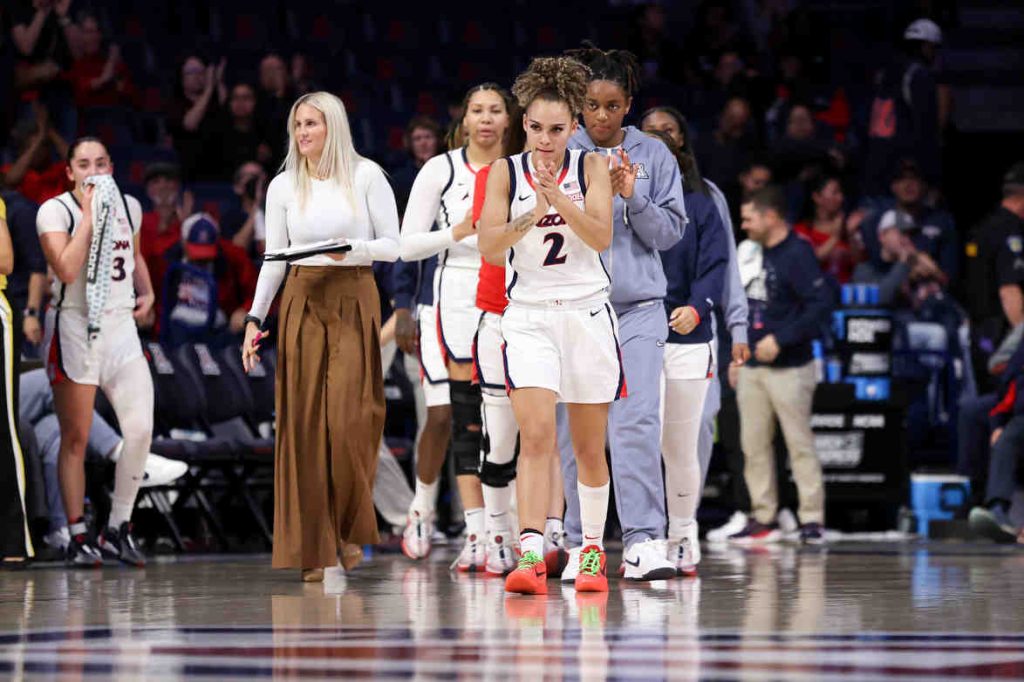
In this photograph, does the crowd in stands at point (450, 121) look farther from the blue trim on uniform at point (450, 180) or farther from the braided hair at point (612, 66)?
the braided hair at point (612, 66)

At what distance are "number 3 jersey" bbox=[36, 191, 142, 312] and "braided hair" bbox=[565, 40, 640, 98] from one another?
288 centimetres

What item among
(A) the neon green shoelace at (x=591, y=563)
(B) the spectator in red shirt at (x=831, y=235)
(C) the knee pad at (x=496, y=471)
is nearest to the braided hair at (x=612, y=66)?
(C) the knee pad at (x=496, y=471)

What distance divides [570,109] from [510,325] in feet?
2.72

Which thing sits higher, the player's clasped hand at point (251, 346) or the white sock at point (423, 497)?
the player's clasped hand at point (251, 346)

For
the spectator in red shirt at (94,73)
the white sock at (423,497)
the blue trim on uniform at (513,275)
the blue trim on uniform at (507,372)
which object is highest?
the spectator in red shirt at (94,73)

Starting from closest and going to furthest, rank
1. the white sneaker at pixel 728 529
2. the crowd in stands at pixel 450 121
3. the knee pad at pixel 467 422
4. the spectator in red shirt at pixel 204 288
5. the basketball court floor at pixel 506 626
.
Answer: the basketball court floor at pixel 506 626
the knee pad at pixel 467 422
the spectator in red shirt at pixel 204 288
the white sneaker at pixel 728 529
the crowd in stands at pixel 450 121

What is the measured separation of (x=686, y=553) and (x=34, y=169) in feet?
20.7

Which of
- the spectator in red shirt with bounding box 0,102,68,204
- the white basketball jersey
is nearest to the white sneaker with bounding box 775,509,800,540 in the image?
→ the white basketball jersey

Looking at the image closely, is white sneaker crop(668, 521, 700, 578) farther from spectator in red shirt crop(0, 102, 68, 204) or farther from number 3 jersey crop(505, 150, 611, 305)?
spectator in red shirt crop(0, 102, 68, 204)

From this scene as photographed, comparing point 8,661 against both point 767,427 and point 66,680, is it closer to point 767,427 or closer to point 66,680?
point 66,680

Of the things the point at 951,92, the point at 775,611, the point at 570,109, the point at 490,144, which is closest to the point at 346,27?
the point at 951,92

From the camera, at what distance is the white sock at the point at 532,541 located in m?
7.09

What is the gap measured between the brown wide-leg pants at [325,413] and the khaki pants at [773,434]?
454 centimetres

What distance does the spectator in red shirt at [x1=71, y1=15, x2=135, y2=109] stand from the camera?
15.8 meters
